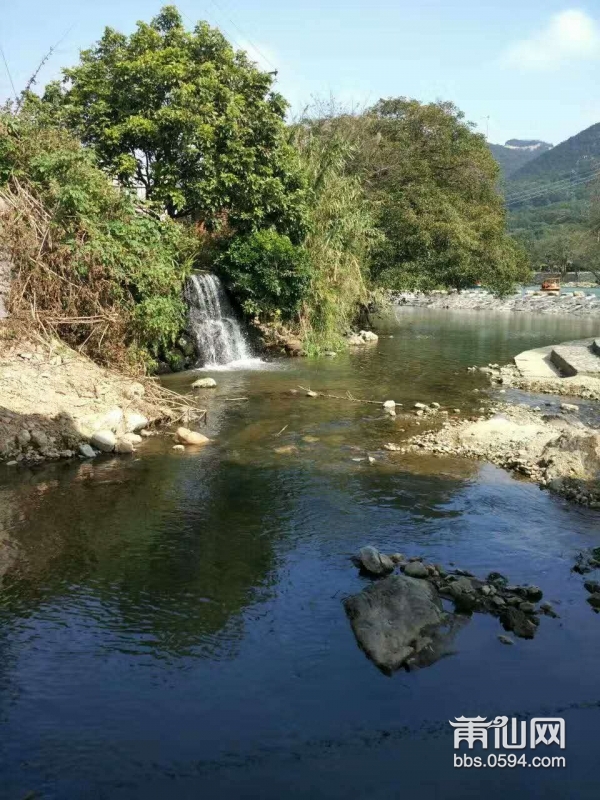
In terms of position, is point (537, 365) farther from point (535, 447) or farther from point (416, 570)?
point (416, 570)

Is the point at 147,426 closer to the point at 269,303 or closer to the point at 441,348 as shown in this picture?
the point at 269,303

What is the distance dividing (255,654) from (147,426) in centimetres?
714

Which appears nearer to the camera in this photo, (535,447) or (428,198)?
(535,447)

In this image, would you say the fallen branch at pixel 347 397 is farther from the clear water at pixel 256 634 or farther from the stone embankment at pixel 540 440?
the clear water at pixel 256 634

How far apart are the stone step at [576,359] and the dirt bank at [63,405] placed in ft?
37.7

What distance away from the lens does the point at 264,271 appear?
63.8 ft

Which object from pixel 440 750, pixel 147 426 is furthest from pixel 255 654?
pixel 147 426

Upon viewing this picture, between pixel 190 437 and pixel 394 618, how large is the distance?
631cm

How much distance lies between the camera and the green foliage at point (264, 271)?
19.5m

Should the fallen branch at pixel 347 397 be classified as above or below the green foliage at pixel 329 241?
below

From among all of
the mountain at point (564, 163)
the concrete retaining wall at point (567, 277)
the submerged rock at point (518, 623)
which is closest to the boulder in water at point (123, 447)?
the submerged rock at point (518, 623)

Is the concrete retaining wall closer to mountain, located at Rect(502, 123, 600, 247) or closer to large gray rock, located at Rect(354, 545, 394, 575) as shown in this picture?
mountain, located at Rect(502, 123, 600, 247)

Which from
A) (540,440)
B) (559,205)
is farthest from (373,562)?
(559,205)

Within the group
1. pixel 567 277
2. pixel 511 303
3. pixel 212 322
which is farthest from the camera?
pixel 567 277
